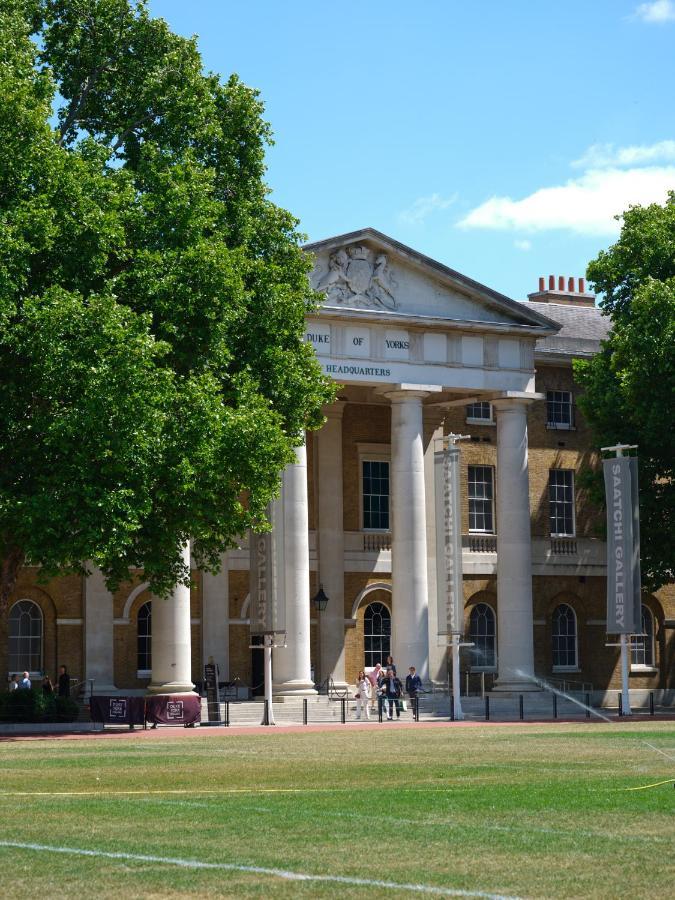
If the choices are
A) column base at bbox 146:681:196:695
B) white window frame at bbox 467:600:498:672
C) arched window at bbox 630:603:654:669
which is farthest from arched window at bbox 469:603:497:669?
column base at bbox 146:681:196:695

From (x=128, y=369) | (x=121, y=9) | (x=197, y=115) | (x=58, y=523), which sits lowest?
→ (x=58, y=523)

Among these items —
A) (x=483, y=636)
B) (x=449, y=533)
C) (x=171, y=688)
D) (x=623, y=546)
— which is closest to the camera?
(x=171, y=688)

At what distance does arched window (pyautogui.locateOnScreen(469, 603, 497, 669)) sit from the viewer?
2378 inches

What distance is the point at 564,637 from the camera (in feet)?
205

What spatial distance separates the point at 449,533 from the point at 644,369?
800 cm

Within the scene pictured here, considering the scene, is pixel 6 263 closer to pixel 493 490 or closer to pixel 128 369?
pixel 128 369

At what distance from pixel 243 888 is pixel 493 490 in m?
51.2

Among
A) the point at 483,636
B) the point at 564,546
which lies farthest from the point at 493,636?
the point at 564,546

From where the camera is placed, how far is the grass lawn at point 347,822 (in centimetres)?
1117

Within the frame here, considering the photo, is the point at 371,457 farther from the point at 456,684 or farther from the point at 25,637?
the point at 25,637

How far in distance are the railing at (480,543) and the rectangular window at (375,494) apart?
123 inches

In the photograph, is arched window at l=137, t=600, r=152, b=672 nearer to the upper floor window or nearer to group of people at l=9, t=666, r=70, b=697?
group of people at l=9, t=666, r=70, b=697

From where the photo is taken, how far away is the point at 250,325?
39.2m

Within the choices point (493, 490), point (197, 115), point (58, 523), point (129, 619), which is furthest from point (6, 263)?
point (493, 490)
